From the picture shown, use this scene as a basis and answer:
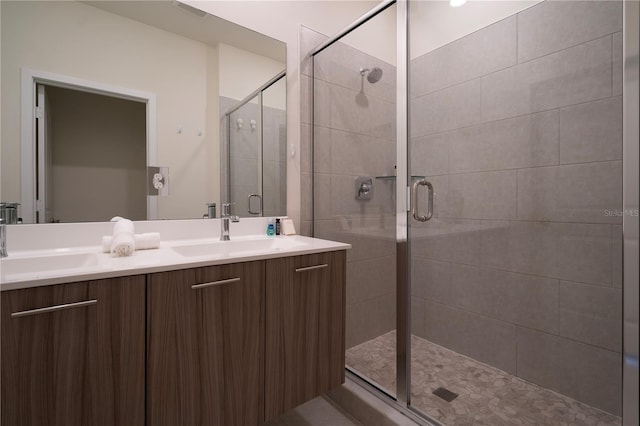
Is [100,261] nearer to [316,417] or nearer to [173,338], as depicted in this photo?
[173,338]

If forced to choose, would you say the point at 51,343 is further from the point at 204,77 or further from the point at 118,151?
the point at 204,77

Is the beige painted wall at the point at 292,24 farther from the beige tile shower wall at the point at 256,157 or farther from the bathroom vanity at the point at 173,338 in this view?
the bathroom vanity at the point at 173,338

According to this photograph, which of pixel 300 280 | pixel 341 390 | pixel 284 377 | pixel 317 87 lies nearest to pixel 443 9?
pixel 317 87

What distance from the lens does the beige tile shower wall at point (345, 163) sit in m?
1.90

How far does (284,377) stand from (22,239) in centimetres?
115

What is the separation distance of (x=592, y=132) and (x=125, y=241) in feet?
6.38

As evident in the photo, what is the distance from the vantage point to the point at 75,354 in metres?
0.82

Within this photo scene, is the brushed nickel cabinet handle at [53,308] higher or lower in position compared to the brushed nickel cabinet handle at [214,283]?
lower

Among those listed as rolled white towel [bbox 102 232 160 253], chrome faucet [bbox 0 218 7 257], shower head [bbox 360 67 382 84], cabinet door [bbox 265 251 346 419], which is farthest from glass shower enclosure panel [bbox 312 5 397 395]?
chrome faucet [bbox 0 218 7 257]

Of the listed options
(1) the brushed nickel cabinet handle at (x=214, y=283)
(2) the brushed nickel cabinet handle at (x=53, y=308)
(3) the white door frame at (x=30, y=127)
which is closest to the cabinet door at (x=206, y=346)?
(1) the brushed nickel cabinet handle at (x=214, y=283)

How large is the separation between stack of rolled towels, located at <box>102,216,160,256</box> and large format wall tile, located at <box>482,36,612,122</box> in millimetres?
1825

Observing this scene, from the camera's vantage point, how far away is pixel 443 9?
1.74m

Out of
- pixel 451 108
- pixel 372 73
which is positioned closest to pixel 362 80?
pixel 372 73

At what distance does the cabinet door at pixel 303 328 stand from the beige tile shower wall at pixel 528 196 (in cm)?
44
